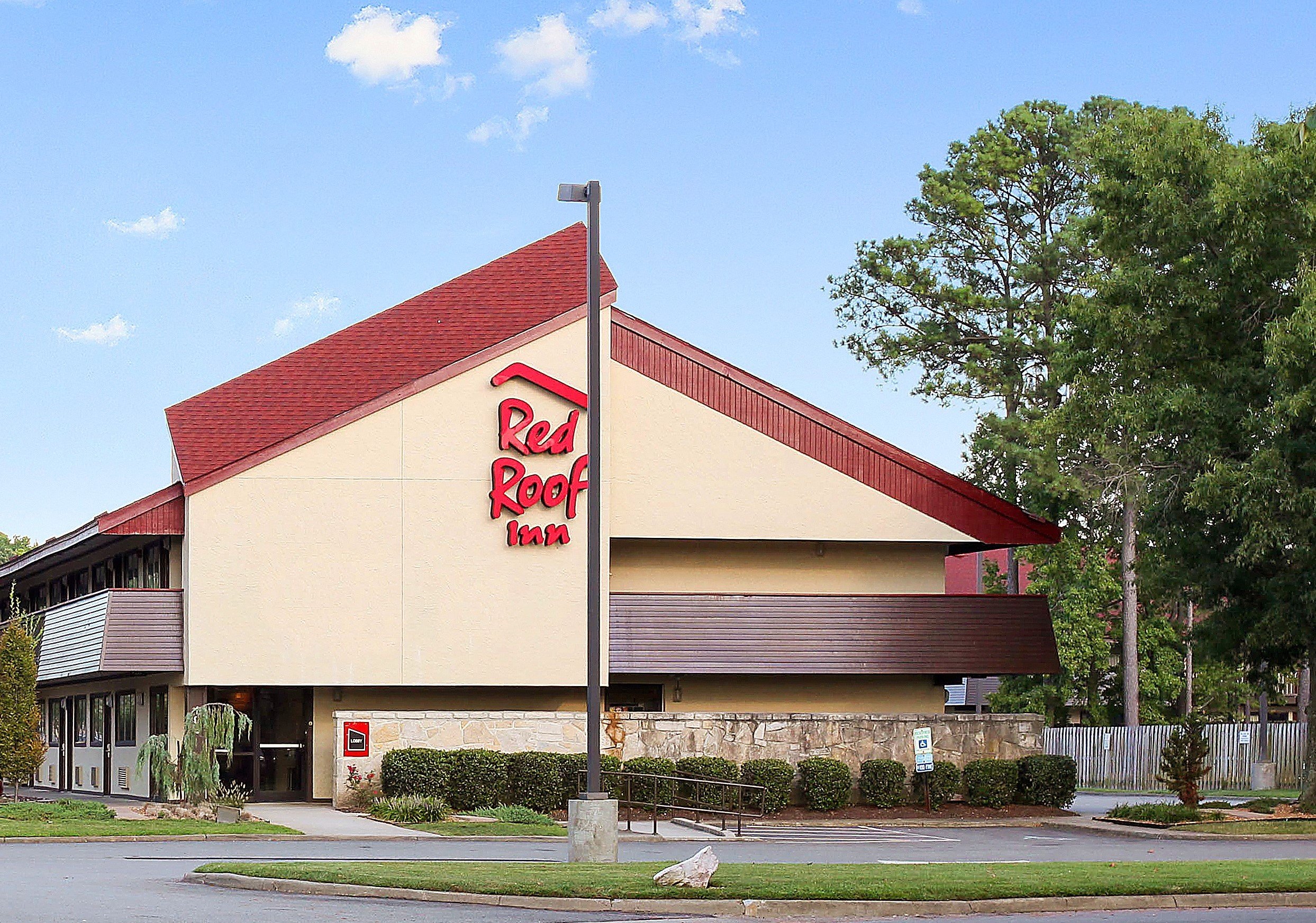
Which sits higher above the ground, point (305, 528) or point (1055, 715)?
point (305, 528)

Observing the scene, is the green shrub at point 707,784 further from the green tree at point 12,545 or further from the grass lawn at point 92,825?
the green tree at point 12,545

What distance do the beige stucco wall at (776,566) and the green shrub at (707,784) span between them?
6.02 m

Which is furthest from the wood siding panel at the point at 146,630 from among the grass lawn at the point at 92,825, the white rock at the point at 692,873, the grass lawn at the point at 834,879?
the white rock at the point at 692,873

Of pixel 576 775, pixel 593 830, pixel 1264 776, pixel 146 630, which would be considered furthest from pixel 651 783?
pixel 1264 776

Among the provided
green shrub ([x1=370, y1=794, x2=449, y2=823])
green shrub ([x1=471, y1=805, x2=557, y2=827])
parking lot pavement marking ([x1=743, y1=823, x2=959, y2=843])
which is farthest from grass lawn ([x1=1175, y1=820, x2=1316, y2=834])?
green shrub ([x1=370, y1=794, x2=449, y2=823])

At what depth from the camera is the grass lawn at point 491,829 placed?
27.3m

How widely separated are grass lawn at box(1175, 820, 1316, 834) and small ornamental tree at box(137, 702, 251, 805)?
16224 millimetres

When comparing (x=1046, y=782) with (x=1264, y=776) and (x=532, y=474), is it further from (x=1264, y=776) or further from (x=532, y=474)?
(x=1264, y=776)

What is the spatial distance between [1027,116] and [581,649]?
26660 millimetres

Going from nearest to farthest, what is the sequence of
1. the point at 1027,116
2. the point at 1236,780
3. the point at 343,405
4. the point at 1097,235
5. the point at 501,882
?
the point at 501,882 < the point at 1097,235 < the point at 343,405 < the point at 1236,780 < the point at 1027,116

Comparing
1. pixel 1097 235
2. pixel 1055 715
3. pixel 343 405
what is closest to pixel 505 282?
pixel 343 405

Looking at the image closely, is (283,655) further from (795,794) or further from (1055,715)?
(1055,715)

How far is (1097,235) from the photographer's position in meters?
33.5

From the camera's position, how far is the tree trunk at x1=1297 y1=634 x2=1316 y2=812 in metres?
30.6
